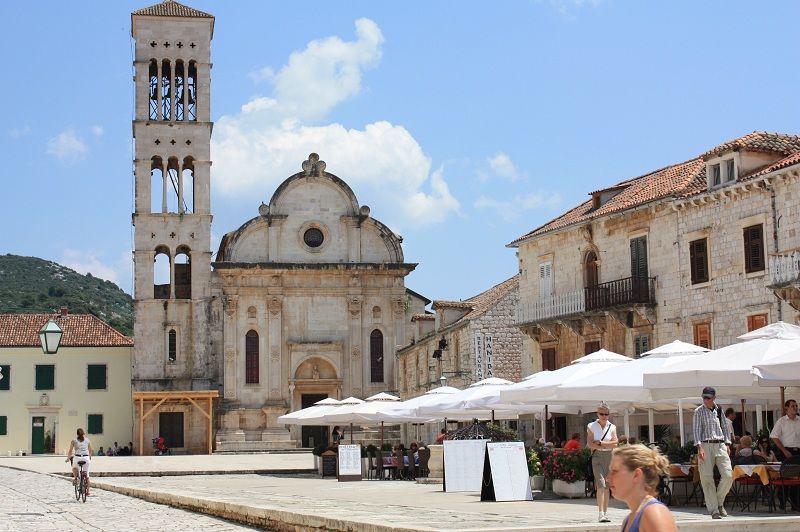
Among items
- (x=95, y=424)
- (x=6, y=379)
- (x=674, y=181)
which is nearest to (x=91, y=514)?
(x=674, y=181)

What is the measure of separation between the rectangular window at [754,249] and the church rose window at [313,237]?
31.1m

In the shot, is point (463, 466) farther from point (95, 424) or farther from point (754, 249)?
point (95, 424)

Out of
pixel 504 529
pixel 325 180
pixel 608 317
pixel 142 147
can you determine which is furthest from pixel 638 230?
pixel 142 147

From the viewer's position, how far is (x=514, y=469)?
18406 mm

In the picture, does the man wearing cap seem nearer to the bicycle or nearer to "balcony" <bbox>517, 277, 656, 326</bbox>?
the bicycle

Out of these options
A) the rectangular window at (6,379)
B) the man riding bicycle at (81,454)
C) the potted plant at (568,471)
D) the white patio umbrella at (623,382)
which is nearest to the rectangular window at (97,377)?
the rectangular window at (6,379)

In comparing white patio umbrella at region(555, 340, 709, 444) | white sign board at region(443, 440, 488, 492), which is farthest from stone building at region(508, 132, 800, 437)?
white sign board at region(443, 440, 488, 492)

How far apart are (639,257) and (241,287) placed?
26.9 m

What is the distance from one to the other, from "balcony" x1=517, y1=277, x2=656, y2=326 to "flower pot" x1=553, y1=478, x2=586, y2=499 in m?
12.7

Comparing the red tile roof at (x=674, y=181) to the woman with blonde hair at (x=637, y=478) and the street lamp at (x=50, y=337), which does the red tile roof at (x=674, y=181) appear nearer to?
the street lamp at (x=50, y=337)

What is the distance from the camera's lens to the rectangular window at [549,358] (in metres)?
36.1

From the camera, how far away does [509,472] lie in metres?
18.3

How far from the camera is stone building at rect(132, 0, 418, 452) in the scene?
179 ft

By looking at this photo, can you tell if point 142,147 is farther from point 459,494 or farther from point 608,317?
point 459,494
